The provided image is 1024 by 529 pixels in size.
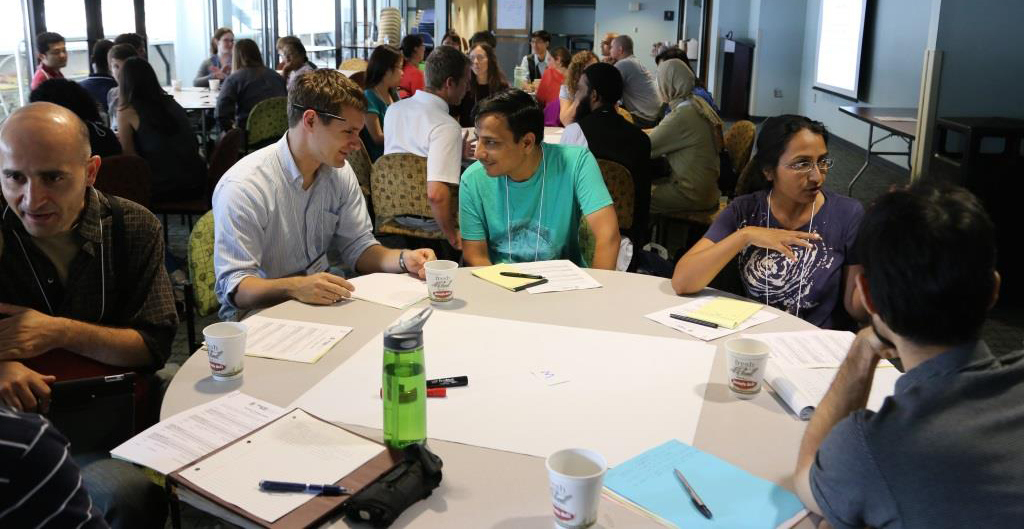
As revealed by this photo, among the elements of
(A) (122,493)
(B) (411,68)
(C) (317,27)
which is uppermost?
(C) (317,27)

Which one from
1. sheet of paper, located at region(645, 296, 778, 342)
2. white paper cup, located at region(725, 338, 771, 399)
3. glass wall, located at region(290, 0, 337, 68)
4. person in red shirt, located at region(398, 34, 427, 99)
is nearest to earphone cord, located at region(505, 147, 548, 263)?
sheet of paper, located at region(645, 296, 778, 342)

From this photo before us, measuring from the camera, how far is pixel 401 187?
13.6ft

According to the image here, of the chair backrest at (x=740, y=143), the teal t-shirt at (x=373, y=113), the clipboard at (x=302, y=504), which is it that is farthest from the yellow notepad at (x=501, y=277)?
the teal t-shirt at (x=373, y=113)

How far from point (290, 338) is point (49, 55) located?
5609mm

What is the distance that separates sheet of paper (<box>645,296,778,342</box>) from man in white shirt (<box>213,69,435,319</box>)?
75cm

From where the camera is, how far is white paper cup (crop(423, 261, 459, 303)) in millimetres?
2211

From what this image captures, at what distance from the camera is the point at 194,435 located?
1484 mm

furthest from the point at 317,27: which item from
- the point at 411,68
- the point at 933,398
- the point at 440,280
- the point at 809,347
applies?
the point at 933,398

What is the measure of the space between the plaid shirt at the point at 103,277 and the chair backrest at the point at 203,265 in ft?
0.98

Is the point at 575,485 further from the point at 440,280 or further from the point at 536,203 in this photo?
the point at 536,203

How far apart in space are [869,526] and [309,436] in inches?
35.8

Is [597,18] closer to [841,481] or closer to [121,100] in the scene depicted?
[121,100]

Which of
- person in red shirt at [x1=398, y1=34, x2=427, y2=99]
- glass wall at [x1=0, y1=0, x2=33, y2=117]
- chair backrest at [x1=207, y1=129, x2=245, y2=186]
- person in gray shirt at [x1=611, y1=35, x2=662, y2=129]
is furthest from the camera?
person in red shirt at [x1=398, y1=34, x2=427, y2=99]

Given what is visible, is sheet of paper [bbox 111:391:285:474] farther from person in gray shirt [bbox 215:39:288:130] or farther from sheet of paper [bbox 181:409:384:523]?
person in gray shirt [bbox 215:39:288:130]
